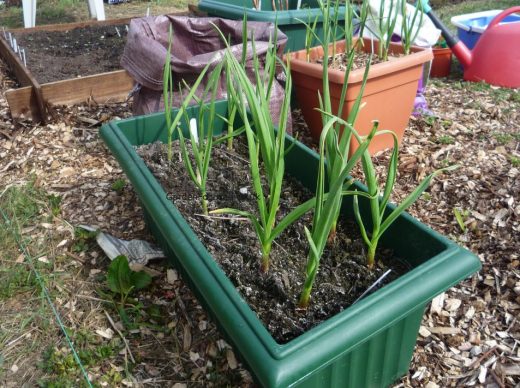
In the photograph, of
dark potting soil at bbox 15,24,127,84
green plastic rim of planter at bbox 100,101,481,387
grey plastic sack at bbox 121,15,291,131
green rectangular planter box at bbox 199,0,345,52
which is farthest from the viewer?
dark potting soil at bbox 15,24,127,84

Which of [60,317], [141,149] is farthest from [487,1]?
[60,317]

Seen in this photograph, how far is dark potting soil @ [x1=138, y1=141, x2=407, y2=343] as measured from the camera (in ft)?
3.21

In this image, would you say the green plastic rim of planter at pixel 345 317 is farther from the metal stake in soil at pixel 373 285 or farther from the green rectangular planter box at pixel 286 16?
the green rectangular planter box at pixel 286 16

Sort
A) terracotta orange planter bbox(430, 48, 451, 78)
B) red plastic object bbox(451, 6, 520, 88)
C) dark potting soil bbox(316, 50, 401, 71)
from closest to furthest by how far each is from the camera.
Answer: dark potting soil bbox(316, 50, 401, 71) → red plastic object bbox(451, 6, 520, 88) → terracotta orange planter bbox(430, 48, 451, 78)

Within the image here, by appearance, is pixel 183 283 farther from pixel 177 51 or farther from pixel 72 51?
pixel 72 51

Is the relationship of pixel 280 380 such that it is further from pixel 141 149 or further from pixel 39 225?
pixel 39 225

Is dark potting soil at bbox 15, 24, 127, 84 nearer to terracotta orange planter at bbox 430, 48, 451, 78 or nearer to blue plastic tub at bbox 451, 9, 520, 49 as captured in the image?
terracotta orange planter at bbox 430, 48, 451, 78

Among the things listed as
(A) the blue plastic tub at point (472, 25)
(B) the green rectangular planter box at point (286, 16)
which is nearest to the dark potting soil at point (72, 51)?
(B) the green rectangular planter box at point (286, 16)

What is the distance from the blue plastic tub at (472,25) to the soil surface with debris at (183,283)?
891 millimetres

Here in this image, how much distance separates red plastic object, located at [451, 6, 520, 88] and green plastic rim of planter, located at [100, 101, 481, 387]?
75.8 inches

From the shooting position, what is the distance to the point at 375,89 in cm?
182

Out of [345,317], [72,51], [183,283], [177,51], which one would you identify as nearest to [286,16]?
[177,51]

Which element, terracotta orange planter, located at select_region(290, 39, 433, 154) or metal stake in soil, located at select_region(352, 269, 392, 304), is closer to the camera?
metal stake in soil, located at select_region(352, 269, 392, 304)

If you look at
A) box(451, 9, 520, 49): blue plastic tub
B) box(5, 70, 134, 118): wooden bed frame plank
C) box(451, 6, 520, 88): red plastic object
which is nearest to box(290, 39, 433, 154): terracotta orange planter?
box(451, 6, 520, 88): red plastic object
